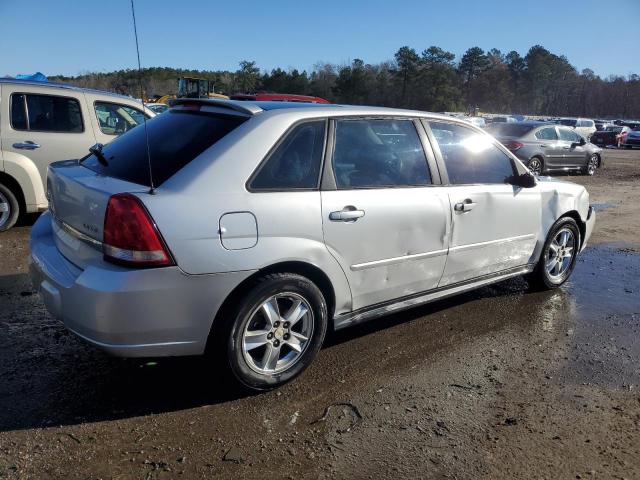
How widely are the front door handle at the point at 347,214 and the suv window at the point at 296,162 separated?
8.2 inches

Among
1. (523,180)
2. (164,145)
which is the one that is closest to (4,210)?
(164,145)

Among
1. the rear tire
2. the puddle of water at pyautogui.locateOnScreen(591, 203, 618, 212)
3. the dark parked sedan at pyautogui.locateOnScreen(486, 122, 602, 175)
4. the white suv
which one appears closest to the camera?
the rear tire

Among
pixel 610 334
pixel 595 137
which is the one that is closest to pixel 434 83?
pixel 595 137

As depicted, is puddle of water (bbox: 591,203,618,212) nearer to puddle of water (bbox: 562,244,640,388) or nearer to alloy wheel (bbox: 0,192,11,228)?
puddle of water (bbox: 562,244,640,388)

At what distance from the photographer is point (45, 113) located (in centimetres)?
687

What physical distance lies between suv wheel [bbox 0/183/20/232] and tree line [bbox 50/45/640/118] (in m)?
32.5

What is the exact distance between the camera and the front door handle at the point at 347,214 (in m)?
3.26

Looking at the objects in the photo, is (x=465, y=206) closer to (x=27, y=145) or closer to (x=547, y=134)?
(x=27, y=145)

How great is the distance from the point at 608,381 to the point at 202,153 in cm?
295

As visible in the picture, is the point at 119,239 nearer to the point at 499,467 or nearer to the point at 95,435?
the point at 95,435

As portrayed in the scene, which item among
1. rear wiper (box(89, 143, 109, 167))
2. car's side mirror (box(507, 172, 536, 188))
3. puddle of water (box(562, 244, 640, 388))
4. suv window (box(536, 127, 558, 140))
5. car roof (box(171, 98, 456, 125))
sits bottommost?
puddle of water (box(562, 244, 640, 388))

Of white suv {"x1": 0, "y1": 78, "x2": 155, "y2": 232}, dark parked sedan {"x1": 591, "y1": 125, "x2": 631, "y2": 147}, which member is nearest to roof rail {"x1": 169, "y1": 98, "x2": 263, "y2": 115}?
white suv {"x1": 0, "y1": 78, "x2": 155, "y2": 232}

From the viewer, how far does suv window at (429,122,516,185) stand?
4105 mm

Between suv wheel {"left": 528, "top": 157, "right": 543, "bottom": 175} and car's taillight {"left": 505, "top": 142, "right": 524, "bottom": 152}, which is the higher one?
car's taillight {"left": 505, "top": 142, "right": 524, "bottom": 152}
